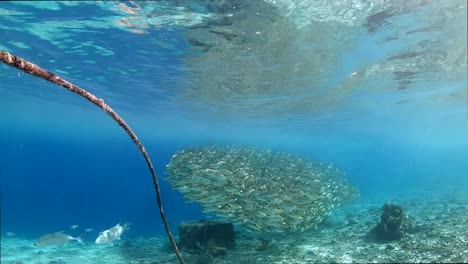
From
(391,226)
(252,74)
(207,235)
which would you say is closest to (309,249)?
(391,226)

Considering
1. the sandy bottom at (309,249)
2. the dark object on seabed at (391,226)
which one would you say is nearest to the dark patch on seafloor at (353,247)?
the sandy bottom at (309,249)

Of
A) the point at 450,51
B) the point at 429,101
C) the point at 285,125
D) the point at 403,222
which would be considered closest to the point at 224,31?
the point at 403,222

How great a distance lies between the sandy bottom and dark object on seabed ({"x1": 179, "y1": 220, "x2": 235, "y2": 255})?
1.47 ft

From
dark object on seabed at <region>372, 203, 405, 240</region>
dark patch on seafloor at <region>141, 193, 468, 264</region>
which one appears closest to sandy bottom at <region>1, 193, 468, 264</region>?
dark patch on seafloor at <region>141, 193, 468, 264</region>

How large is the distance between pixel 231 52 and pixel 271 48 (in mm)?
2122

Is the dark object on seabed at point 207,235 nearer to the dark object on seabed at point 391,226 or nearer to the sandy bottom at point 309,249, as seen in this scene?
the sandy bottom at point 309,249

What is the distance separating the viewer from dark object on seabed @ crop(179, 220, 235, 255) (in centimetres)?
1354

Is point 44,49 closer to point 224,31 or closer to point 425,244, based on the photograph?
point 224,31

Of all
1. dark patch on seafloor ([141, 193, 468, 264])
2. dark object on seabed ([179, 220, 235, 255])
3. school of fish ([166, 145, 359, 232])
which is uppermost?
school of fish ([166, 145, 359, 232])

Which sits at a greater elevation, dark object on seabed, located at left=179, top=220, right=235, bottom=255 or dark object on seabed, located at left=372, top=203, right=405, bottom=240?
dark object on seabed, located at left=179, top=220, right=235, bottom=255

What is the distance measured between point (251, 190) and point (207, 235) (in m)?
3.04

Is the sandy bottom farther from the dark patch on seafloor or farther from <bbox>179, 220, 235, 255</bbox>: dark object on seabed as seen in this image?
<bbox>179, 220, 235, 255</bbox>: dark object on seabed

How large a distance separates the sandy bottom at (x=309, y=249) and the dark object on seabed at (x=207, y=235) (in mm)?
449

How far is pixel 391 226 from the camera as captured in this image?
45.2ft
